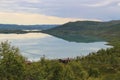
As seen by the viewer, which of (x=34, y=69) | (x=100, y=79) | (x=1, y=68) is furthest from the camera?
(x=100, y=79)

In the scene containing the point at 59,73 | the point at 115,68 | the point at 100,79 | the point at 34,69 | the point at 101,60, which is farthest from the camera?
the point at 101,60

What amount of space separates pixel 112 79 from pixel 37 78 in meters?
69.5

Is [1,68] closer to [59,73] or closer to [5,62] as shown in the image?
[5,62]

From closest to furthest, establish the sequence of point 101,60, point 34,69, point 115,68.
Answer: point 34,69, point 115,68, point 101,60

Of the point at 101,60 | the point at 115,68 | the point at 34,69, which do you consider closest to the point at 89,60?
the point at 101,60

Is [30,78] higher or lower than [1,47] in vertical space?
lower

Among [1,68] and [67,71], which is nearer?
[1,68]

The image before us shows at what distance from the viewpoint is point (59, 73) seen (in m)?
68.3

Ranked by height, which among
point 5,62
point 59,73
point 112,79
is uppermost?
point 5,62

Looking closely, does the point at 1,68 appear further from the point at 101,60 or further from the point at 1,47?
the point at 101,60

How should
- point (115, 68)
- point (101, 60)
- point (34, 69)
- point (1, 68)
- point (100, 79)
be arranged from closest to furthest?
point (1, 68), point (34, 69), point (100, 79), point (115, 68), point (101, 60)

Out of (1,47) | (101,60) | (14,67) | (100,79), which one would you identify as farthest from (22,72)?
(101,60)

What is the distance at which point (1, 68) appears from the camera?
53719 mm

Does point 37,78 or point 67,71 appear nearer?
point 37,78
